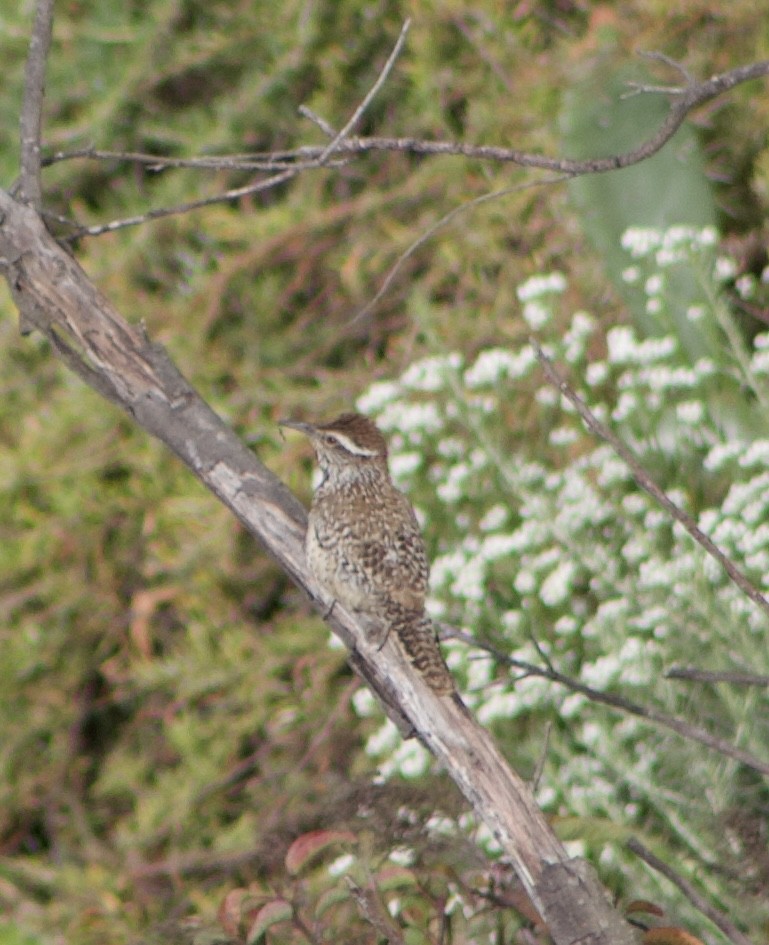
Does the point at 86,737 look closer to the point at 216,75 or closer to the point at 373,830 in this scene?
the point at 216,75

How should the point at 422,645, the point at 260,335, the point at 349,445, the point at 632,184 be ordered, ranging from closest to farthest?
the point at 422,645 < the point at 349,445 < the point at 632,184 < the point at 260,335

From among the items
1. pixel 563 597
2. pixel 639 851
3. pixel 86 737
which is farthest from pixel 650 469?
pixel 86 737

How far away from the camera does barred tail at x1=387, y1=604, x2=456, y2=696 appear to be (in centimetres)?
224

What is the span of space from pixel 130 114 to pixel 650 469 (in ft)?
9.39

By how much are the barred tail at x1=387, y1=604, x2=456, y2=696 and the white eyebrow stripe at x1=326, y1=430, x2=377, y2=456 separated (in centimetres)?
47

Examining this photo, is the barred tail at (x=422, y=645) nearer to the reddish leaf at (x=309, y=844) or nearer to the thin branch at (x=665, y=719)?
the thin branch at (x=665, y=719)

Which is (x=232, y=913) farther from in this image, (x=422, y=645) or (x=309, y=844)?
(x=422, y=645)

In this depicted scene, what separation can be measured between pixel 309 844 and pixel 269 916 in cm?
13

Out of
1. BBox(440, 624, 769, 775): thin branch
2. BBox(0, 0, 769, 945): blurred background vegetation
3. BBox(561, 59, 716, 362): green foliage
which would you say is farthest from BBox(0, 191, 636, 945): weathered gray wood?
BBox(561, 59, 716, 362): green foliage

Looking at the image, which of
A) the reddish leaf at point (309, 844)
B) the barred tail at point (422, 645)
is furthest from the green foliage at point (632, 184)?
the reddish leaf at point (309, 844)

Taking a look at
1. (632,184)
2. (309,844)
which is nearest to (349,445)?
(309,844)

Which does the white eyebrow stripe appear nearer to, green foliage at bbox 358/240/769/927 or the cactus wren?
the cactus wren

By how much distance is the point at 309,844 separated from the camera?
2.00 m

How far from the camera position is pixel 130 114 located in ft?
17.8
